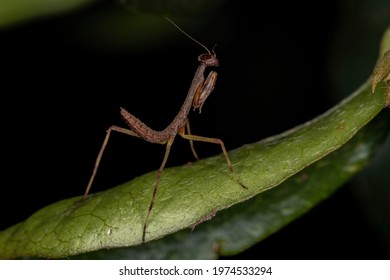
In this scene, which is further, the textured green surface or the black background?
the black background

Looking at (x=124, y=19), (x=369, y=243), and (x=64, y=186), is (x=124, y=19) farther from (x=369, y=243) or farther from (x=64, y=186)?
(x=369, y=243)

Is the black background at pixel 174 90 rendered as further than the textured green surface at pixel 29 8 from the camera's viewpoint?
Yes

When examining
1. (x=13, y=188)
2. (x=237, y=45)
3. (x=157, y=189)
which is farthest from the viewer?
(x=237, y=45)

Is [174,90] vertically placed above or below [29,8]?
above

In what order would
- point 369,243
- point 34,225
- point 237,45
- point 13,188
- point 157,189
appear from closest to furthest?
point 157,189 < point 34,225 < point 369,243 < point 13,188 < point 237,45

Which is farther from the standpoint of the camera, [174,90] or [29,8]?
[174,90]

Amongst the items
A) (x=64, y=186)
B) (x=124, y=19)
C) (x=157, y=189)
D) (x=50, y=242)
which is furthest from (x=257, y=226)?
(x=124, y=19)

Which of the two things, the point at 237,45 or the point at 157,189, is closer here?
the point at 157,189

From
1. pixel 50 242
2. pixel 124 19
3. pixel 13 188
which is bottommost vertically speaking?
pixel 50 242
